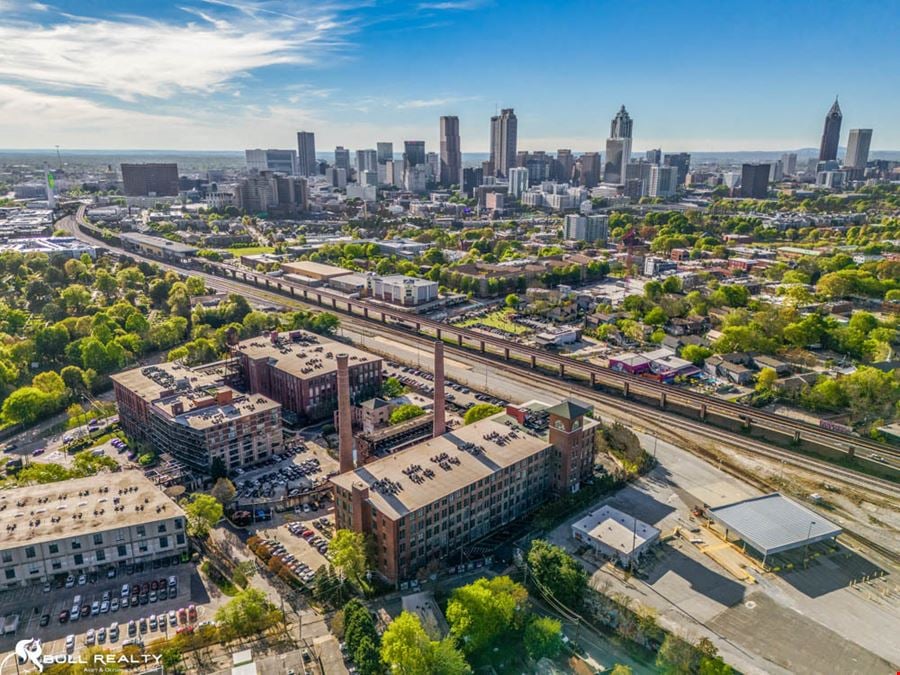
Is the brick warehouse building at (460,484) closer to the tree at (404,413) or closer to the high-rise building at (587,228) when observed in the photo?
the tree at (404,413)

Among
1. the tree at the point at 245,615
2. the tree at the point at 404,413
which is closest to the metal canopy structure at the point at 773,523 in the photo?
the tree at the point at 404,413

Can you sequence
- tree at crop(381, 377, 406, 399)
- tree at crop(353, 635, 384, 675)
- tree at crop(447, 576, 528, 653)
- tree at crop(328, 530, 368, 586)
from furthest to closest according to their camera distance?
tree at crop(381, 377, 406, 399), tree at crop(328, 530, 368, 586), tree at crop(447, 576, 528, 653), tree at crop(353, 635, 384, 675)

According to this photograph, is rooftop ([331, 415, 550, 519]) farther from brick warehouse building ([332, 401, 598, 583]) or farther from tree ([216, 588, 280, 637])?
tree ([216, 588, 280, 637])

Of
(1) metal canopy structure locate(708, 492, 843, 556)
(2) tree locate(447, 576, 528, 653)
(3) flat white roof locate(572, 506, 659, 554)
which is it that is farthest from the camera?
(1) metal canopy structure locate(708, 492, 843, 556)

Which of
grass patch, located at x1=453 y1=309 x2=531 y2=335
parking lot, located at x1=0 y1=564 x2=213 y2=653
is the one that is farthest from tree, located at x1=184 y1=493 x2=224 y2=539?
grass patch, located at x1=453 y1=309 x2=531 y2=335

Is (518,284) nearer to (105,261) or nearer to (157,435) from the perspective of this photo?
(157,435)

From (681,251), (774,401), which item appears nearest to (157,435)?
(774,401)

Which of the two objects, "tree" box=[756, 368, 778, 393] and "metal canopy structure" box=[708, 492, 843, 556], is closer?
"metal canopy structure" box=[708, 492, 843, 556]
